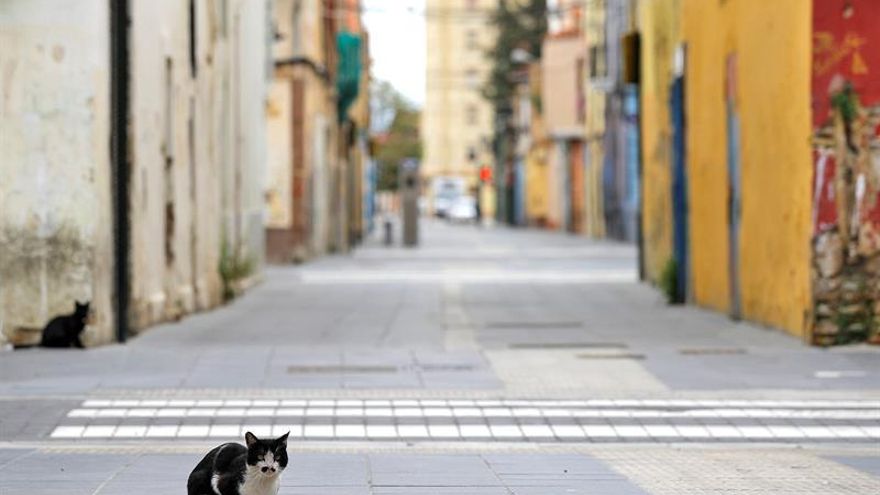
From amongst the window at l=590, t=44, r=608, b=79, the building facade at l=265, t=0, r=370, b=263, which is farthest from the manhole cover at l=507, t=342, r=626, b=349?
the window at l=590, t=44, r=608, b=79

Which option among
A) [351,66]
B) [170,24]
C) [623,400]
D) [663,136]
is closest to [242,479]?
[623,400]

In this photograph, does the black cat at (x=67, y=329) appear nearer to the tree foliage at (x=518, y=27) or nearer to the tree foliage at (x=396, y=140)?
the tree foliage at (x=518, y=27)

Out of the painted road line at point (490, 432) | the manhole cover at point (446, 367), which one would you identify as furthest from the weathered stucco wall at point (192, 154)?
the painted road line at point (490, 432)

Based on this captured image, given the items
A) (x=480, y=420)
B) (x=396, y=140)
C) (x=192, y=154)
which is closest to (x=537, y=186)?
(x=396, y=140)

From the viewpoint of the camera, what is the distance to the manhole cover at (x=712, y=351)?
1752 centimetres

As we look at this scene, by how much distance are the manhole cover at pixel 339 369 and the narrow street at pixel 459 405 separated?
1.3 inches

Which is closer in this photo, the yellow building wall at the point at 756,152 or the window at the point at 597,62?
the yellow building wall at the point at 756,152

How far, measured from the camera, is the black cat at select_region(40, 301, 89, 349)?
→ 692 inches

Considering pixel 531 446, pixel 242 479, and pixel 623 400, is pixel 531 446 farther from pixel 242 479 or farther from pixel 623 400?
pixel 242 479

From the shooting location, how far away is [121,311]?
1838 cm

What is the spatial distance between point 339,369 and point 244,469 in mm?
8365

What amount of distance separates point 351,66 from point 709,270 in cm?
2631

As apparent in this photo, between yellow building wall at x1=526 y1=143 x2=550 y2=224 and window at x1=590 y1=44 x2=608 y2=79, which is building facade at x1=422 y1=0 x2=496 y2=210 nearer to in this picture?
yellow building wall at x1=526 y1=143 x2=550 y2=224

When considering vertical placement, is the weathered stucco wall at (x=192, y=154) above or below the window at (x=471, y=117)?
below
